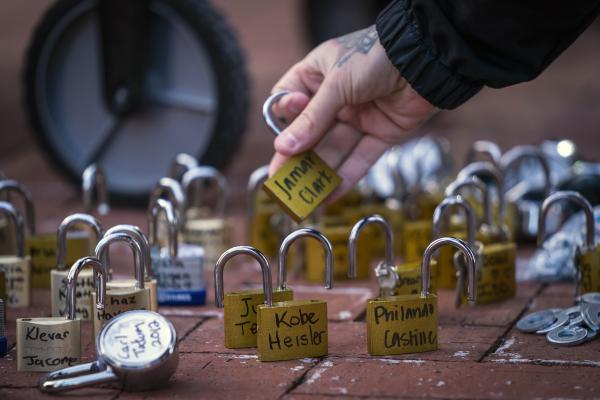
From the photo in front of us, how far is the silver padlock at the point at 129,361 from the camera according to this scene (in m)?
2.77

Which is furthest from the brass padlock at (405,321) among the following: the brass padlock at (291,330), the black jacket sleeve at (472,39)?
the black jacket sleeve at (472,39)

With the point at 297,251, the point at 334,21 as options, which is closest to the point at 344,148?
the point at 297,251

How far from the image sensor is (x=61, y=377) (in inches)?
110

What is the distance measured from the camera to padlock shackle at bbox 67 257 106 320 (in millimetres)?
2986

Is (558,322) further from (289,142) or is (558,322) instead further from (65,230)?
(65,230)

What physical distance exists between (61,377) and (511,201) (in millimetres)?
2451

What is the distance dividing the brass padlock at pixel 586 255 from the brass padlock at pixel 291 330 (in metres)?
0.86

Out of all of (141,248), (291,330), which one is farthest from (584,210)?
(141,248)

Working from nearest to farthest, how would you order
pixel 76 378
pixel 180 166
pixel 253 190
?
pixel 76 378
pixel 253 190
pixel 180 166

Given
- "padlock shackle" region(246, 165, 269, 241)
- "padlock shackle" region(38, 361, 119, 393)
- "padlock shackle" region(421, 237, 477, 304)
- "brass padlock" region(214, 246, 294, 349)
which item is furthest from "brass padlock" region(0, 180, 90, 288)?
"padlock shackle" region(421, 237, 477, 304)

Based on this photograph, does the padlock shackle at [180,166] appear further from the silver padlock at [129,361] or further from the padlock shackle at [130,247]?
the silver padlock at [129,361]

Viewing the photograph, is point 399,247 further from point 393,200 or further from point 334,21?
point 334,21

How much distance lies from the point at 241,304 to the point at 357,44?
0.81 m

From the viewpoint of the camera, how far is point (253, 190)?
14.4 ft
